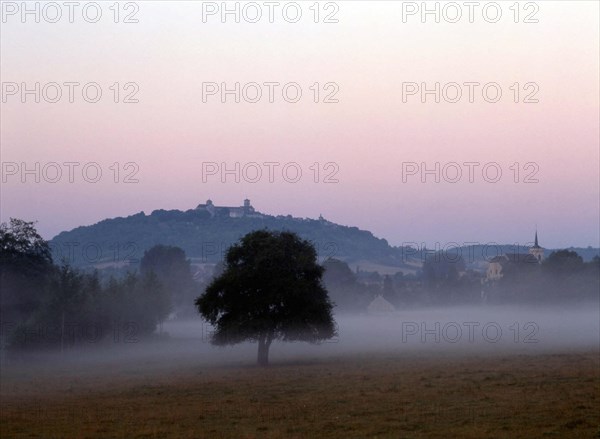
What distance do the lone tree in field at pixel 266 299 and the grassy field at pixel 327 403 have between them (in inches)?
425

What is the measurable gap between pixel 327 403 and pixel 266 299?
1257 inches

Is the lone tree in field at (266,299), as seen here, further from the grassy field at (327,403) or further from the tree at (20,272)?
the tree at (20,272)

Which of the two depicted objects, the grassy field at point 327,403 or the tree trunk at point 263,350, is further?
the tree trunk at point 263,350

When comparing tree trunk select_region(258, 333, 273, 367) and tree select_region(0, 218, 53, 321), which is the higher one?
tree select_region(0, 218, 53, 321)

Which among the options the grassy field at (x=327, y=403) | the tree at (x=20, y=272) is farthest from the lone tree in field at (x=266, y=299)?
the tree at (x=20, y=272)

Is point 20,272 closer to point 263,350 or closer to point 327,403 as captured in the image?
point 263,350

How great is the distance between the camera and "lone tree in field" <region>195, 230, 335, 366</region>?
67.8 meters

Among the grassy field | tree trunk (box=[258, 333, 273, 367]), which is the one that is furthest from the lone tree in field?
the grassy field

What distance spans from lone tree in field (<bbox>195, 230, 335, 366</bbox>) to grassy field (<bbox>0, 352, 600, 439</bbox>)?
10.8 metres

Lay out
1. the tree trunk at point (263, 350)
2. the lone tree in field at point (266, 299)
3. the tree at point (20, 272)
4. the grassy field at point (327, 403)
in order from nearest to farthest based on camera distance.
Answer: the grassy field at point (327, 403)
the lone tree in field at point (266, 299)
the tree trunk at point (263, 350)
the tree at point (20, 272)

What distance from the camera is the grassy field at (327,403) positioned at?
94.1 feet

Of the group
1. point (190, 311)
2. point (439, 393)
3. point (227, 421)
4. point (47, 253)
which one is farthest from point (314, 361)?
point (190, 311)

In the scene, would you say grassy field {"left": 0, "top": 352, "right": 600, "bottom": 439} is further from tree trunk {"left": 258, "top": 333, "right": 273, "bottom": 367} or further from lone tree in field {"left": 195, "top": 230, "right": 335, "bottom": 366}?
tree trunk {"left": 258, "top": 333, "right": 273, "bottom": 367}

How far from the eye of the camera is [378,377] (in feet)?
157
